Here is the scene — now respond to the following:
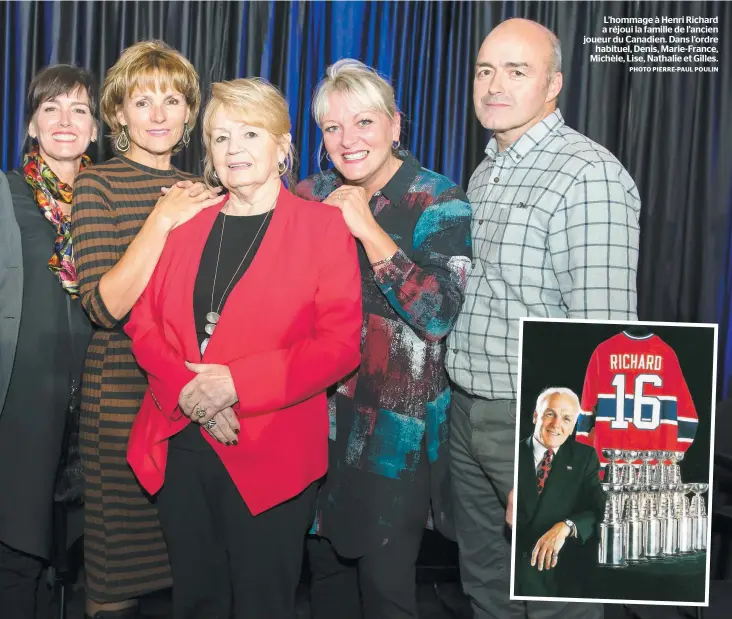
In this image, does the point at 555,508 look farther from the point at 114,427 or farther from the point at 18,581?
the point at 18,581

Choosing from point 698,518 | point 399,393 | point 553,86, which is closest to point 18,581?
point 399,393

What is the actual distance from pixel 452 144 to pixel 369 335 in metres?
1.75

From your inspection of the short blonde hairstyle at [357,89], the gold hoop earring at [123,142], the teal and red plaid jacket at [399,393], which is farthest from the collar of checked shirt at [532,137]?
the gold hoop earring at [123,142]

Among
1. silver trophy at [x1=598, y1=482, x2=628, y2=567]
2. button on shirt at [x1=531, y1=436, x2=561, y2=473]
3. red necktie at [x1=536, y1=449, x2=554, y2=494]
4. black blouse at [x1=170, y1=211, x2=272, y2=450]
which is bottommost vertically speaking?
silver trophy at [x1=598, y1=482, x2=628, y2=567]

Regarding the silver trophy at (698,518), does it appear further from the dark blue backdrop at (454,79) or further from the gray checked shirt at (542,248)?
the dark blue backdrop at (454,79)

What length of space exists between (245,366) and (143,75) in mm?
898

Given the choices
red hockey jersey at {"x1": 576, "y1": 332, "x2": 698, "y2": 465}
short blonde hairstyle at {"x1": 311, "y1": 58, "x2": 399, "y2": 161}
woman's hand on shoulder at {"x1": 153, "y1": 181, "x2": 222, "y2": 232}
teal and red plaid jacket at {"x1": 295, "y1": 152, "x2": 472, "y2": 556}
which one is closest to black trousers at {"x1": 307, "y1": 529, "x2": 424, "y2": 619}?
teal and red plaid jacket at {"x1": 295, "y1": 152, "x2": 472, "y2": 556}

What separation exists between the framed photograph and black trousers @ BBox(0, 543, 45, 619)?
1473 millimetres

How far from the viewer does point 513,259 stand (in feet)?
6.58

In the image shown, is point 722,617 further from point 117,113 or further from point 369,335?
point 117,113

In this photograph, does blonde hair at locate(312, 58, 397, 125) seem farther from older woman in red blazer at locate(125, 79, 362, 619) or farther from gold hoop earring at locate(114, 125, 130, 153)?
gold hoop earring at locate(114, 125, 130, 153)

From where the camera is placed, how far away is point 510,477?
205 cm

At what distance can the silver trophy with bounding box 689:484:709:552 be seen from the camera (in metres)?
1.65

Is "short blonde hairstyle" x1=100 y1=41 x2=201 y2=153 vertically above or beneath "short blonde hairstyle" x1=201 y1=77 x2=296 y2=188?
above
